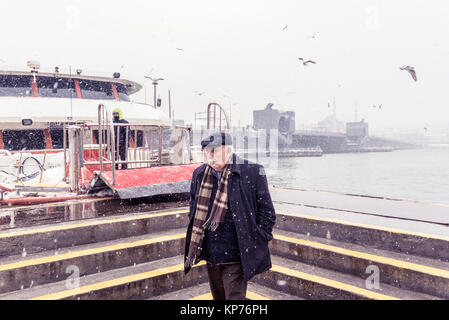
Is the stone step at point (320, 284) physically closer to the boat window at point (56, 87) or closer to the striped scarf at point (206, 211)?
the striped scarf at point (206, 211)

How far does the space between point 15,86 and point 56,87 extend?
50.0 inches

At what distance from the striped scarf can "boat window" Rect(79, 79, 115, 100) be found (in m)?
11.4

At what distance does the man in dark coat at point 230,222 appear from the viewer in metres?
2.56

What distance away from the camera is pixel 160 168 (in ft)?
21.0

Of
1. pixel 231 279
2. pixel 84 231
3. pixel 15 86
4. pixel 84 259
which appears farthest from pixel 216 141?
pixel 15 86

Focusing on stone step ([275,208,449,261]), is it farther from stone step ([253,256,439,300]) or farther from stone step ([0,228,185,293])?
stone step ([0,228,185,293])

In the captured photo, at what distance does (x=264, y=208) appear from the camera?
8.73 feet

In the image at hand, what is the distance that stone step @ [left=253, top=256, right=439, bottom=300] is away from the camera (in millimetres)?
3195

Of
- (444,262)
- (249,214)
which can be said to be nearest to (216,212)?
(249,214)

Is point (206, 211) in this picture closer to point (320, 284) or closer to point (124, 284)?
point (124, 284)

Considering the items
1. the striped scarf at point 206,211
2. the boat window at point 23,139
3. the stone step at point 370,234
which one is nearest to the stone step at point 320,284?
the stone step at point 370,234

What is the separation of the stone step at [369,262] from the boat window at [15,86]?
11058mm

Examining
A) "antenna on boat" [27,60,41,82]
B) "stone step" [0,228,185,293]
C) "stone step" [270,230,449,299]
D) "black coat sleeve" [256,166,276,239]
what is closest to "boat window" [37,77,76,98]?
"antenna on boat" [27,60,41,82]
